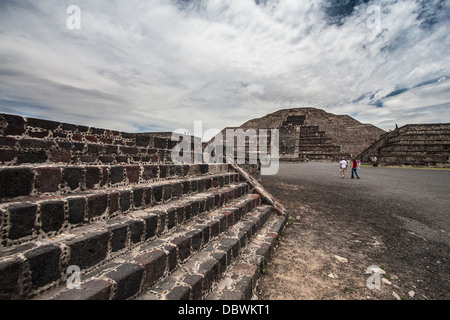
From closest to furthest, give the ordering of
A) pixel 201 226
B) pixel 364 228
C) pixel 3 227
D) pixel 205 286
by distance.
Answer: pixel 3 227 < pixel 205 286 < pixel 201 226 < pixel 364 228

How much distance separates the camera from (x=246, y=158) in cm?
701

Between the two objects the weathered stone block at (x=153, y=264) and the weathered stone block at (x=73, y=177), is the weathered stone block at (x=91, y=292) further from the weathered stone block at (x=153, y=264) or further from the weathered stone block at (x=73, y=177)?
the weathered stone block at (x=73, y=177)

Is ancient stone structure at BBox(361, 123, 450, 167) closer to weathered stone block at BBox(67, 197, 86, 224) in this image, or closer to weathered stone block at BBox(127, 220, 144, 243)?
weathered stone block at BBox(127, 220, 144, 243)

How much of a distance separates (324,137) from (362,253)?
3373 centimetres

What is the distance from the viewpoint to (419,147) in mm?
18234

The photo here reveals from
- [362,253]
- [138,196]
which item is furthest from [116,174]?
[362,253]

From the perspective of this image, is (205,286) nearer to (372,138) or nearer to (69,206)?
(69,206)

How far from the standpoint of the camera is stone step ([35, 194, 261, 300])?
1.20 m

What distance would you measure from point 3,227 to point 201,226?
158 centimetres

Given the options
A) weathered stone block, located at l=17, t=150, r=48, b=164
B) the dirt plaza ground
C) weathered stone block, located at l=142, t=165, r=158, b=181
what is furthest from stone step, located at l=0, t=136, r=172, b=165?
the dirt plaza ground

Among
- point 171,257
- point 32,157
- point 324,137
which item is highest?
point 324,137

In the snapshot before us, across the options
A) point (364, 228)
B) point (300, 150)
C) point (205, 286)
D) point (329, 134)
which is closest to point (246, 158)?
point (364, 228)

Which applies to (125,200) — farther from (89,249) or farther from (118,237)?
(89,249)

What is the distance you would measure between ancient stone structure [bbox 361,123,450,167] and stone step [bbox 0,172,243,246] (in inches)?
870
